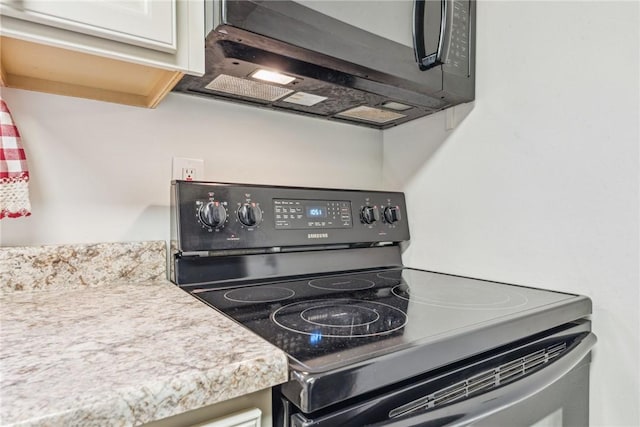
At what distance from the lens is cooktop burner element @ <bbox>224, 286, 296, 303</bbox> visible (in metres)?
0.78

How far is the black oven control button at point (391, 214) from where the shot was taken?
120cm

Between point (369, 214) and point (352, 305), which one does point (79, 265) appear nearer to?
point (352, 305)

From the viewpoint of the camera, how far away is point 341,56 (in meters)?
0.81

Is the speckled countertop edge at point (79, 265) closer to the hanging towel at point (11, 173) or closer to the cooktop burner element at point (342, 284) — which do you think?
the hanging towel at point (11, 173)

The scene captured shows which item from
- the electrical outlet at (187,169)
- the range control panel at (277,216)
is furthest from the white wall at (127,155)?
the range control panel at (277,216)

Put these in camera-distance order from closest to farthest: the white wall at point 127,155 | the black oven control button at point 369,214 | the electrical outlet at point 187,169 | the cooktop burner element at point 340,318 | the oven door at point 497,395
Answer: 1. the oven door at point 497,395
2. the cooktop burner element at point 340,318
3. the white wall at point 127,155
4. the electrical outlet at point 187,169
5. the black oven control button at point 369,214

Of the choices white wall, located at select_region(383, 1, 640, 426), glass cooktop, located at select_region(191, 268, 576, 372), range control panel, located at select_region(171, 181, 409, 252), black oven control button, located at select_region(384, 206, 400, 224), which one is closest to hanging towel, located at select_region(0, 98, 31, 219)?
range control panel, located at select_region(171, 181, 409, 252)

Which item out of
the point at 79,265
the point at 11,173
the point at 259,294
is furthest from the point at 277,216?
the point at 11,173

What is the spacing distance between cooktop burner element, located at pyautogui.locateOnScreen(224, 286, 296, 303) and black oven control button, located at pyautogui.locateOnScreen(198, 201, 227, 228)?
6.4 inches

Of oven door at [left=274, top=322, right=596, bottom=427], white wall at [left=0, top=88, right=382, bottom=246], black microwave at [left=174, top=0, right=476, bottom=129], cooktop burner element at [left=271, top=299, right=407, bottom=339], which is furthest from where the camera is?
white wall at [left=0, top=88, right=382, bottom=246]

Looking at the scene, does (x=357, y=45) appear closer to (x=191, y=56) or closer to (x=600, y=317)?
(x=191, y=56)

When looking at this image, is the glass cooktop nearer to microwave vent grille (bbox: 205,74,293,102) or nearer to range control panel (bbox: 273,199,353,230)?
range control panel (bbox: 273,199,353,230)

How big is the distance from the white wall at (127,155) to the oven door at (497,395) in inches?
27.1

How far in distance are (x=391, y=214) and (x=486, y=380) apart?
26.3 inches
